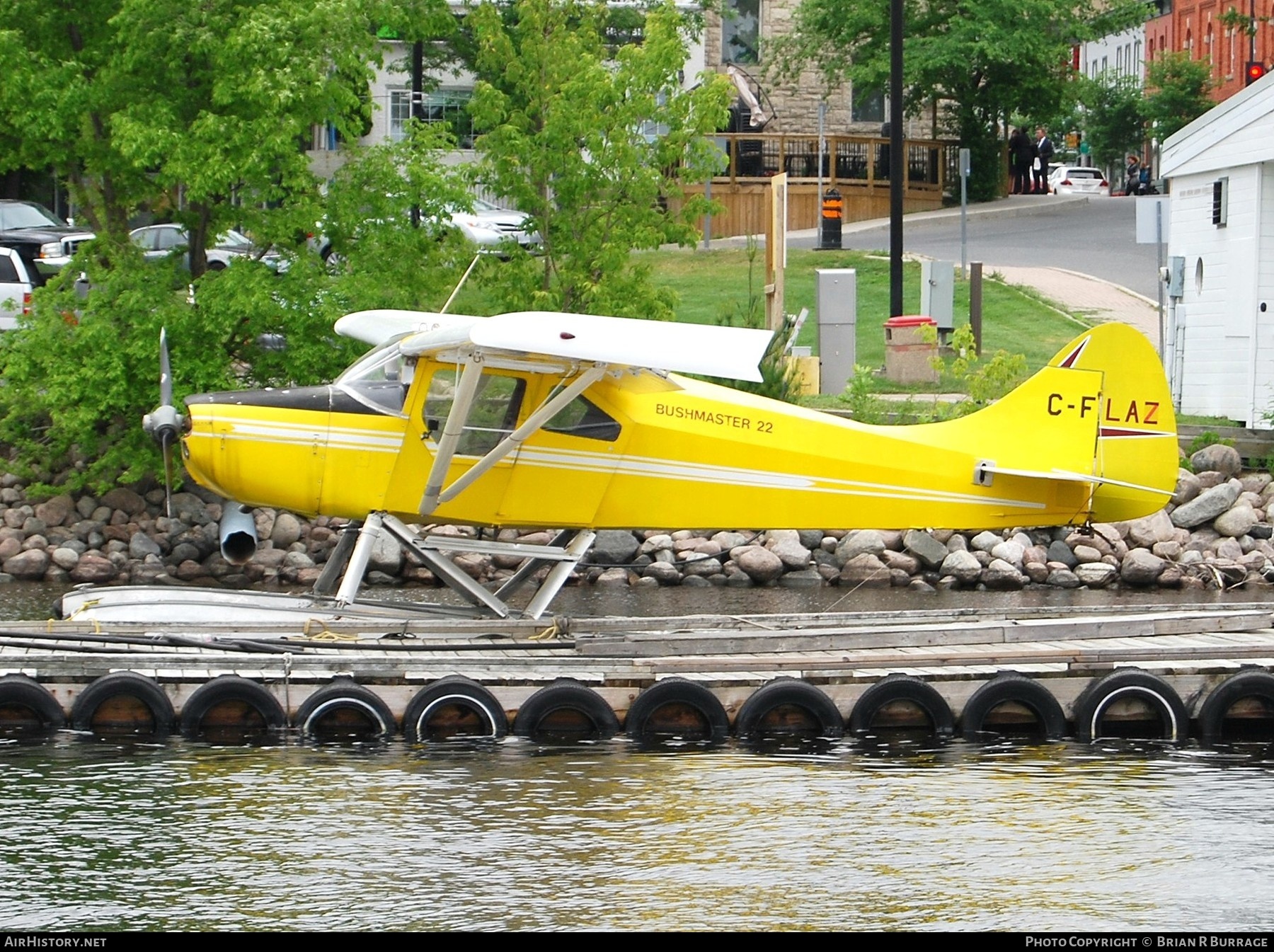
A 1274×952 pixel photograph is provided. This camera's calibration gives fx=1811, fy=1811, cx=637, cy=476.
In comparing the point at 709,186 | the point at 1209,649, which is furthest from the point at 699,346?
the point at 709,186

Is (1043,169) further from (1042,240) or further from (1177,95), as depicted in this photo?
(1042,240)

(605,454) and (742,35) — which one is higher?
(742,35)

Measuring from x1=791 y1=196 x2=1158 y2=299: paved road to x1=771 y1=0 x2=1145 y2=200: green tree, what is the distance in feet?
7.27

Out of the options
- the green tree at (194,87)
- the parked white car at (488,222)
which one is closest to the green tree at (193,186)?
the green tree at (194,87)

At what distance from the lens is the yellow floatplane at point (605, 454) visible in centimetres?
1297

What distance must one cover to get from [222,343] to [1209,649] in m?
12.1

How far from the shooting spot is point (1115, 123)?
205 ft

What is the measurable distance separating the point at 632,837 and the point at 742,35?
44.3 meters

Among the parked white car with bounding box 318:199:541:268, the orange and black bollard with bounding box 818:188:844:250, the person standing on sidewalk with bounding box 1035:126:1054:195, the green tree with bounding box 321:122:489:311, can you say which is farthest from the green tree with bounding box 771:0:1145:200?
the green tree with bounding box 321:122:489:311

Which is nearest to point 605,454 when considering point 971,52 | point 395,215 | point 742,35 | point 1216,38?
point 395,215

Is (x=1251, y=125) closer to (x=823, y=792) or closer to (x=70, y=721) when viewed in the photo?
(x=823, y=792)

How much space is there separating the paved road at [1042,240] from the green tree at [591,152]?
461 inches

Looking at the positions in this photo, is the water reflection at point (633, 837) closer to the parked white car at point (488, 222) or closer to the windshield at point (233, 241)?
the windshield at point (233, 241)

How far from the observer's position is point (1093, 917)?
9352 mm
